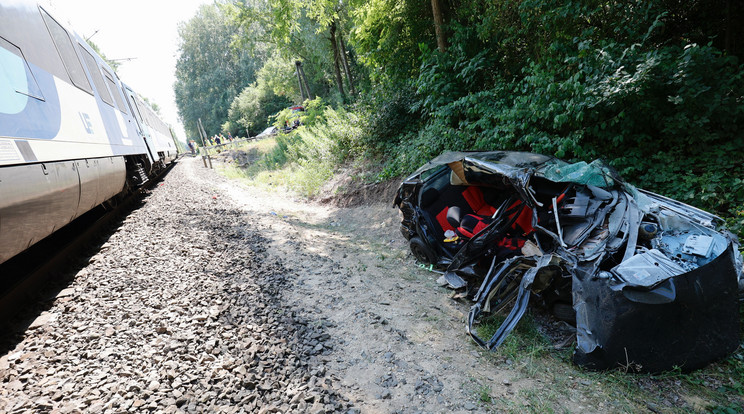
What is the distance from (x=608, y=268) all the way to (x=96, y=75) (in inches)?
350

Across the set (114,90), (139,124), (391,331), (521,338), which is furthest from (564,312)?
(139,124)

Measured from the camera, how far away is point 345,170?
447 inches

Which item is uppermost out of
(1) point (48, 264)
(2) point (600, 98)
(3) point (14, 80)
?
(3) point (14, 80)

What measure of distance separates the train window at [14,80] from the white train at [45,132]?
0.01m

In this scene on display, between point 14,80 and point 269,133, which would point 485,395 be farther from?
point 269,133

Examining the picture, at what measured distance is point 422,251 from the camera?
504 centimetres

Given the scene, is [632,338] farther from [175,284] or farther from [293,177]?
[293,177]

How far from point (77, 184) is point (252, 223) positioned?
3.00 meters

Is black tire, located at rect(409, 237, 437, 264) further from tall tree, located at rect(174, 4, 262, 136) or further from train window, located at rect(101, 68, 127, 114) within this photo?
tall tree, located at rect(174, 4, 262, 136)

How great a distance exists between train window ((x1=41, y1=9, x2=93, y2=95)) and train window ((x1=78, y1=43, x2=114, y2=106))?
55 centimetres

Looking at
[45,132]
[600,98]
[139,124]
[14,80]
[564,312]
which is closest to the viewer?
[14,80]

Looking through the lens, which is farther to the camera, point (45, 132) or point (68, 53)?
point (68, 53)

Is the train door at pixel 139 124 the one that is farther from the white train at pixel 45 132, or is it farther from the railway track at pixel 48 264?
the railway track at pixel 48 264

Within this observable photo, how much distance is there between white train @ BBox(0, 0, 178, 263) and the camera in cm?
281
